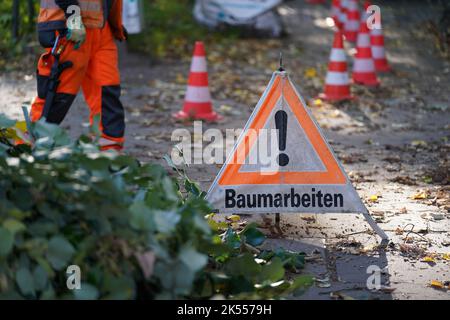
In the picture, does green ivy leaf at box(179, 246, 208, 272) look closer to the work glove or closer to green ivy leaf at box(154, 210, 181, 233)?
green ivy leaf at box(154, 210, 181, 233)

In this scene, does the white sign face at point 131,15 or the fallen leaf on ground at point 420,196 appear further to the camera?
the white sign face at point 131,15

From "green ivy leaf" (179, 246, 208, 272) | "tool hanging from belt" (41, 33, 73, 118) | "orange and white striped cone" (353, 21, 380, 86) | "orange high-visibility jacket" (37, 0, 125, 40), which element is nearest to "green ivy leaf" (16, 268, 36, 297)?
"green ivy leaf" (179, 246, 208, 272)

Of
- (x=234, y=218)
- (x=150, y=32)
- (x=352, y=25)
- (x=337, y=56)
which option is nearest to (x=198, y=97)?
(x=337, y=56)

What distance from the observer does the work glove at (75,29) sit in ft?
19.2

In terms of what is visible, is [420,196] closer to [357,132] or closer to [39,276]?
[357,132]

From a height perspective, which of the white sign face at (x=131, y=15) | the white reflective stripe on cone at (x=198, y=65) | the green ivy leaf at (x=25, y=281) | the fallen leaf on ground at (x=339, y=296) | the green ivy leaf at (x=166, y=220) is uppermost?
the white sign face at (x=131, y=15)

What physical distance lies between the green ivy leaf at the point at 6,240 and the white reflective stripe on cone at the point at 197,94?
18.5ft

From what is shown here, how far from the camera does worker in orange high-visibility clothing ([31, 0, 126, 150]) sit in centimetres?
598

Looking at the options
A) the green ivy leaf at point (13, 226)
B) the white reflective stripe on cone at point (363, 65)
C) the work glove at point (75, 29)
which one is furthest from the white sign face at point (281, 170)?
the white reflective stripe on cone at point (363, 65)

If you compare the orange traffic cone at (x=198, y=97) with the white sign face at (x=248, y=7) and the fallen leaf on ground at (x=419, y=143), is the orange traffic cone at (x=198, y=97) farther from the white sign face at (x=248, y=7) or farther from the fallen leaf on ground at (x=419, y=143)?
the white sign face at (x=248, y=7)

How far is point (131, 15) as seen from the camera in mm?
10828

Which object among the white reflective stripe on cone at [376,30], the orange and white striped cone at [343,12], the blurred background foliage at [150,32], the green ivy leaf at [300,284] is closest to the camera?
the green ivy leaf at [300,284]

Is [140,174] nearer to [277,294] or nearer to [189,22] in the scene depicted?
[277,294]

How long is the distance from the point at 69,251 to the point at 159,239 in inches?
13.6
